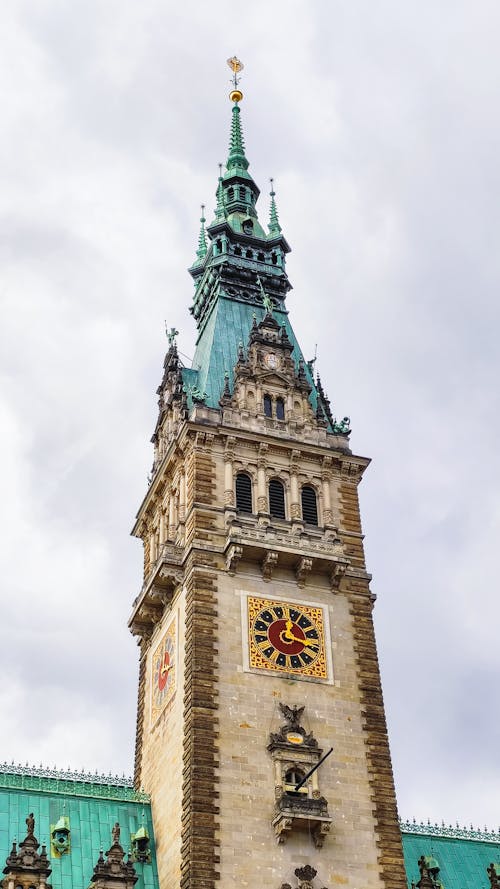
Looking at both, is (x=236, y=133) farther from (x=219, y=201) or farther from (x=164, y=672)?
(x=164, y=672)

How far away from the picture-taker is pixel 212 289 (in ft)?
223

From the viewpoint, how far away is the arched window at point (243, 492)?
54.5m

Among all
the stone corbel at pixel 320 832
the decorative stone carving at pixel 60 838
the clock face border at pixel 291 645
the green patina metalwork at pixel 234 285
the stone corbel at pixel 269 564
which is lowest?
the stone corbel at pixel 320 832

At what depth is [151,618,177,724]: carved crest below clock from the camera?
169 ft

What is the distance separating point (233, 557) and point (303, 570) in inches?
128

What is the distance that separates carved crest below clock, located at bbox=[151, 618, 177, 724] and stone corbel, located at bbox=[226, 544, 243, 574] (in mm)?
3663

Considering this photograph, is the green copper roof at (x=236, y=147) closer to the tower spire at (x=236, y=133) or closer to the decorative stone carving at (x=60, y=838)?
the tower spire at (x=236, y=133)

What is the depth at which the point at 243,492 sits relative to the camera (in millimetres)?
55031

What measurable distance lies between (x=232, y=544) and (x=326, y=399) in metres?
12.8

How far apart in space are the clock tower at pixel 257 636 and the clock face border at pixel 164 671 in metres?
0.15

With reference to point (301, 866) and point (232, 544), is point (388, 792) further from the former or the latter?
point (232, 544)

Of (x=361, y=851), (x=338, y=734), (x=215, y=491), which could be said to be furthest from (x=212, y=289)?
(x=361, y=851)

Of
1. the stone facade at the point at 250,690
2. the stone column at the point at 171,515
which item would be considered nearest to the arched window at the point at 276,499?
the stone facade at the point at 250,690

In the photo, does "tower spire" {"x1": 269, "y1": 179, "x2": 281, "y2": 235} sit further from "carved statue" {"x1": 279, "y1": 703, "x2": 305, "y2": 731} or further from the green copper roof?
"carved statue" {"x1": 279, "y1": 703, "x2": 305, "y2": 731}
